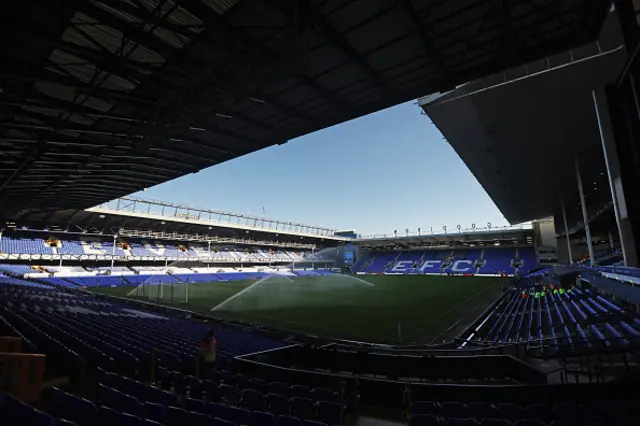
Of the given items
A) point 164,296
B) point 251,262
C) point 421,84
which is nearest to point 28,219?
point 164,296

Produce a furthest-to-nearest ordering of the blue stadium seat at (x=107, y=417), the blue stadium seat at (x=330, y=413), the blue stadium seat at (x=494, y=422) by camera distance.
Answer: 1. the blue stadium seat at (x=330, y=413)
2. the blue stadium seat at (x=494, y=422)
3. the blue stadium seat at (x=107, y=417)

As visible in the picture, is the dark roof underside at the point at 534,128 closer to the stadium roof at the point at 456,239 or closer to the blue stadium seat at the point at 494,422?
the blue stadium seat at the point at 494,422

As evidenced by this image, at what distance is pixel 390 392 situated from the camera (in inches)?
297

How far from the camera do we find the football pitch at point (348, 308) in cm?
1938

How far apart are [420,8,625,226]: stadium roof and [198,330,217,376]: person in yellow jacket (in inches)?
566

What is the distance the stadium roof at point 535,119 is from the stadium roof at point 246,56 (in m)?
4.80

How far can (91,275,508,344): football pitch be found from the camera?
63.6 feet

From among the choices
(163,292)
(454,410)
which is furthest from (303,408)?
(163,292)

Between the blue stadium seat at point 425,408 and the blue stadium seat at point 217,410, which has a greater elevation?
the blue stadium seat at point 217,410

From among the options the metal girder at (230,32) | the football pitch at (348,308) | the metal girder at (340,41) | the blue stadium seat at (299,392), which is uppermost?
the metal girder at (340,41)

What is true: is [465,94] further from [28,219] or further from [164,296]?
[28,219]

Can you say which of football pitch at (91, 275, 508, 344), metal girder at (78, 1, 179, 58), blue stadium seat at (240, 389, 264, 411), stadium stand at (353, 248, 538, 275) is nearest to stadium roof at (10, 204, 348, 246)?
football pitch at (91, 275, 508, 344)

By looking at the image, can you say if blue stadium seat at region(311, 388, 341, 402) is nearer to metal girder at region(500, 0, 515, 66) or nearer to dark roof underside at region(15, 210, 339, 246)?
metal girder at region(500, 0, 515, 66)

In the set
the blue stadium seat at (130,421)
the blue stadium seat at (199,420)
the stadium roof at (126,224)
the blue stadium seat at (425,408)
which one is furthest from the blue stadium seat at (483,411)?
the stadium roof at (126,224)
